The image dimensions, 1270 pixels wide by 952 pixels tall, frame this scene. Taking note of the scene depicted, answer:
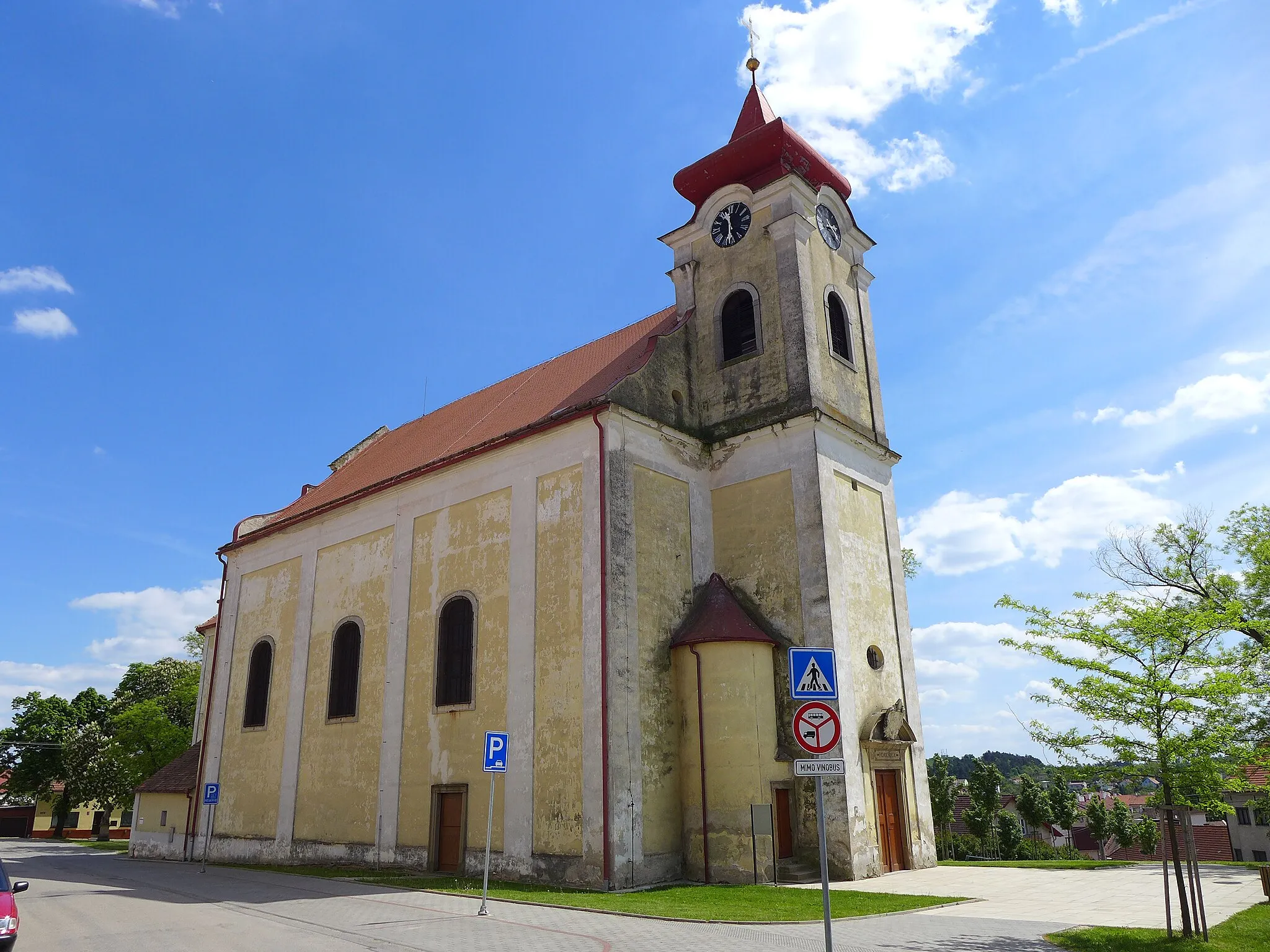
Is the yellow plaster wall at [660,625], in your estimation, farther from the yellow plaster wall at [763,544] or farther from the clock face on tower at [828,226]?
the clock face on tower at [828,226]

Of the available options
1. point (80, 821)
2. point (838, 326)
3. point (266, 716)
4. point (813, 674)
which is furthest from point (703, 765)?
point (80, 821)

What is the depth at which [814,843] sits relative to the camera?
17.2 meters

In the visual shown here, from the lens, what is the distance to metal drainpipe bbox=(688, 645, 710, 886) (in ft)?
56.2

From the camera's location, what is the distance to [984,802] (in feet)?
102

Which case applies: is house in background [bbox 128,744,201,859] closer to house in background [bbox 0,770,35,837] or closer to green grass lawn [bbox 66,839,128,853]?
green grass lawn [bbox 66,839,128,853]

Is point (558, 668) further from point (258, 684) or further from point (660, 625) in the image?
point (258, 684)

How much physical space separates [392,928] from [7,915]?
4513 mm

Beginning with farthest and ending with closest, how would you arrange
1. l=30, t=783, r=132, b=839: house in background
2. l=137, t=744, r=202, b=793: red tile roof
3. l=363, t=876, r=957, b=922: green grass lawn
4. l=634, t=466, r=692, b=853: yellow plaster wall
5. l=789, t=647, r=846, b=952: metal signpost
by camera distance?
l=30, t=783, r=132, b=839: house in background < l=137, t=744, r=202, b=793: red tile roof < l=634, t=466, r=692, b=853: yellow plaster wall < l=363, t=876, r=957, b=922: green grass lawn < l=789, t=647, r=846, b=952: metal signpost

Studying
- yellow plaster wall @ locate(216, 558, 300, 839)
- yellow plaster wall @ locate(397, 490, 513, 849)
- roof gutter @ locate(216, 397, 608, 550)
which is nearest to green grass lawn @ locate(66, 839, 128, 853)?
yellow plaster wall @ locate(216, 558, 300, 839)

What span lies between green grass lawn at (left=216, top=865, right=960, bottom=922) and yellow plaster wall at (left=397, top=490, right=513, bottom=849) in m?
1.68

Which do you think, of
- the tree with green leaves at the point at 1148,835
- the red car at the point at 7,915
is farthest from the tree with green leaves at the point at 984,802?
the red car at the point at 7,915

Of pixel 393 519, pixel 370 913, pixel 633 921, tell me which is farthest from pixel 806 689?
pixel 393 519

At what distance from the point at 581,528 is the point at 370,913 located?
8.30m

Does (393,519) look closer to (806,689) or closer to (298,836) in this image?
(298,836)
